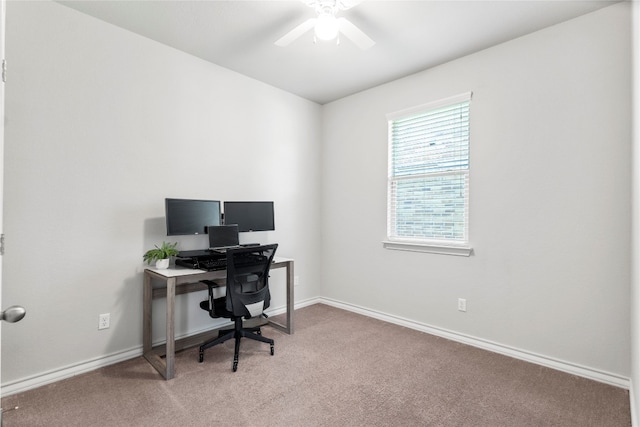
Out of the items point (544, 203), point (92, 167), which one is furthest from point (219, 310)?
point (544, 203)

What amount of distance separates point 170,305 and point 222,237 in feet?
2.54

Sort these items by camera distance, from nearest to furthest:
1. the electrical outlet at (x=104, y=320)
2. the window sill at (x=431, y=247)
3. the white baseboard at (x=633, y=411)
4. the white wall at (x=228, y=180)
Answer: 1. the white baseboard at (x=633, y=411)
2. the white wall at (x=228, y=180)
3. the electrical outlet at (x=104, y=320)
4. the window sill at (x=431, y=247)

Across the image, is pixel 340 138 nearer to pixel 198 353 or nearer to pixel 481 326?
pixel 481 326

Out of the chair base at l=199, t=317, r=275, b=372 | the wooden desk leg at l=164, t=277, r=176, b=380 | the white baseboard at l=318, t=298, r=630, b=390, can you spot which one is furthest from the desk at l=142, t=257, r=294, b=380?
the white baseboard at l=318, t=298, r=630, b=390

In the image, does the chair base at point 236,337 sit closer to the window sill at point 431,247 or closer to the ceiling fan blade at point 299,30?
the window sill at point 431,247

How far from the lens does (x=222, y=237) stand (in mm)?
3031

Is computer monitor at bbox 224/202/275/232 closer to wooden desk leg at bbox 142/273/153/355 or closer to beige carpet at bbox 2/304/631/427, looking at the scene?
wooden desk leg at bbox 142/273/153/355

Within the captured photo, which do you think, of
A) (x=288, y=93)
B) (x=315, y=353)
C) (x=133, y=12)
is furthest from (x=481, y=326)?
(x=133, y=12)

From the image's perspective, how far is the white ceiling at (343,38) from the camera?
2.41 meters

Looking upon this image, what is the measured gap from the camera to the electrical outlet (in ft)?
8.53

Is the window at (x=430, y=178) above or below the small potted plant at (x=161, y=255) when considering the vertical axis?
above

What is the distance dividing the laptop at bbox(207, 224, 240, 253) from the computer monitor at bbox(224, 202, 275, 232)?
0.15 meters

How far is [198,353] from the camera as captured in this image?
2.82 meters

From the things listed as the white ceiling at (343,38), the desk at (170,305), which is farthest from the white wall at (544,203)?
the desk at (170,305)
